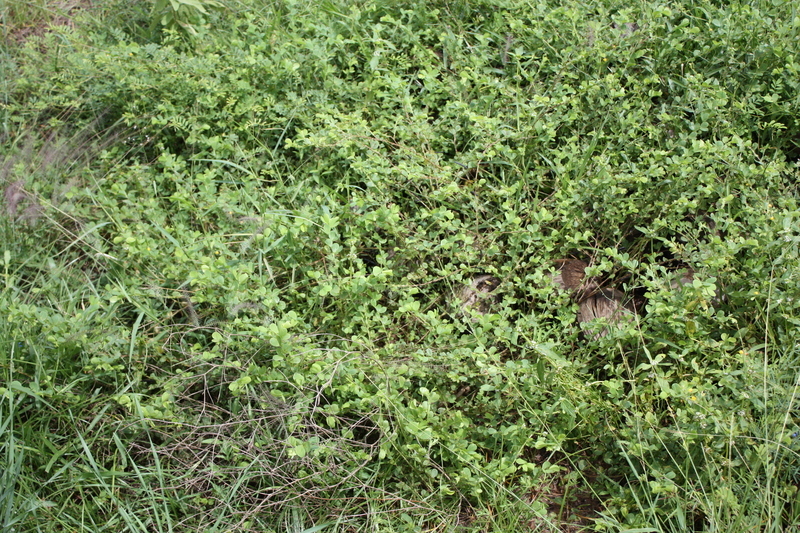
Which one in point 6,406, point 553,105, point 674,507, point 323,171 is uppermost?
point 553,105

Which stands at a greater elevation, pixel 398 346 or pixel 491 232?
pixel 491 232

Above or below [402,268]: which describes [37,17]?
above

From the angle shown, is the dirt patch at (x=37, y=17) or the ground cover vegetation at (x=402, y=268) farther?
the dirt patch at (x=37, y=17)

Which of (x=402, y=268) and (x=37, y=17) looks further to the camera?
(x=37, y=17)

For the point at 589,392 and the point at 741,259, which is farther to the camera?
the point at 741,259

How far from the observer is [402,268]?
3.28m

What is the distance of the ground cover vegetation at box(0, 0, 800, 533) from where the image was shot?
265 cm

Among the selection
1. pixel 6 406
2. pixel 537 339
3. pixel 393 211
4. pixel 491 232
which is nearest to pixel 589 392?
pixel 537 339

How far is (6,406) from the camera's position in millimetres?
2879

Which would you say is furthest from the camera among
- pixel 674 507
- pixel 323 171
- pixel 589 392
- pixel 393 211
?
pixel 323 171

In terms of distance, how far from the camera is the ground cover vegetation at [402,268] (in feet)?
8.70

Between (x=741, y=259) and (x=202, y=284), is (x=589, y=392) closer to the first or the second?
(x=741, y=259)

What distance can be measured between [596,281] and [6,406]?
2554 millimetres

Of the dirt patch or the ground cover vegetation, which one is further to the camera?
the dirt patch
